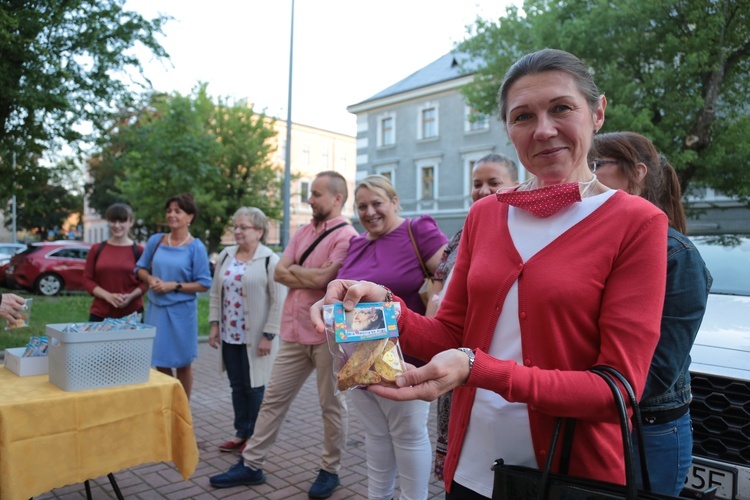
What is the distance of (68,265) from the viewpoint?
639 inches

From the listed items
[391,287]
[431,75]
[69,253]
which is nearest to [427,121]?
[431,75]

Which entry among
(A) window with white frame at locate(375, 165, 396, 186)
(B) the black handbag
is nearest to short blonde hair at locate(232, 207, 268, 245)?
(B) the black handbag

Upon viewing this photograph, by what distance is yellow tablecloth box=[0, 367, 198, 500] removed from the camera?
8.22ft

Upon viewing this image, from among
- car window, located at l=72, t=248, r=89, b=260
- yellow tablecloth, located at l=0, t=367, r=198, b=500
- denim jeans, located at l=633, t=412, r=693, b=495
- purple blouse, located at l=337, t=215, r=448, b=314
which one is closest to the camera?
denim jeans, located at l=633, t=412, r=693, b=495

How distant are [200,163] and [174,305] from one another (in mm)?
14564

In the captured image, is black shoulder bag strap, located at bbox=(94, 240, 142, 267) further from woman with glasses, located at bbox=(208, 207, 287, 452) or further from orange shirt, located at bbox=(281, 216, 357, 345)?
orange shirt, located at bbox=(281, 216, 357, 345)

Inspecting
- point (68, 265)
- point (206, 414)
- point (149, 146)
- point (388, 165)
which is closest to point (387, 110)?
point (388, 165)

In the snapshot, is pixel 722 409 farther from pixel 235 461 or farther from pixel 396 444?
pixel 235 461

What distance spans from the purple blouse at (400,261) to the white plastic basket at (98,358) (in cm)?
126

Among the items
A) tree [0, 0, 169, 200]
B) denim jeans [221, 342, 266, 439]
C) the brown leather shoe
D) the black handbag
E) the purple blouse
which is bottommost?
the brown leather shoe

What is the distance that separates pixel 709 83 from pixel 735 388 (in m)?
11.9

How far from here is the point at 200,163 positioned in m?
18.5

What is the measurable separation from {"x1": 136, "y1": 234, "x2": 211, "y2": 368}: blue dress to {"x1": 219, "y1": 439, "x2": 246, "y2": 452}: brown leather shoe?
816mm

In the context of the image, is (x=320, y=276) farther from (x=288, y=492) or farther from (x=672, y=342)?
(x=672, y=342)
